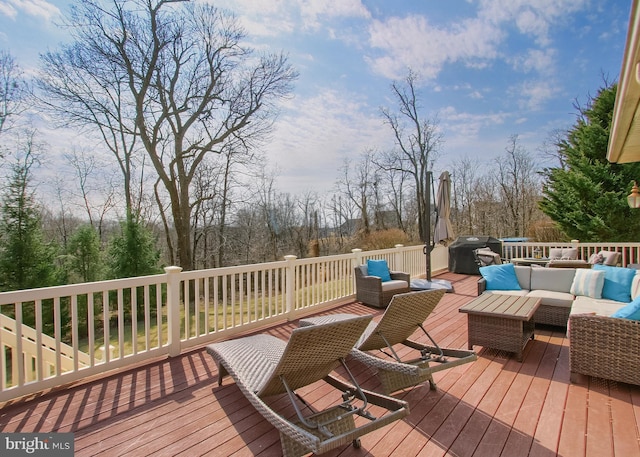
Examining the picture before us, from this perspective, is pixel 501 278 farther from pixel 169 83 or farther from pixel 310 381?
pixel 169 83

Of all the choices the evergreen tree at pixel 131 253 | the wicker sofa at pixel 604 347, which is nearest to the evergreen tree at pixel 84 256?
the evergreen tree at pixel 131 253

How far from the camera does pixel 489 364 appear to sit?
329 cm

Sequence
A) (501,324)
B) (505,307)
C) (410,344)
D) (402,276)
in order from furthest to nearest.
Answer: (402,276) → (505,307) → (501,324) → (410,344)

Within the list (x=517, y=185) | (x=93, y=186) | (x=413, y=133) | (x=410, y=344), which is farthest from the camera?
(x=517, y=185)

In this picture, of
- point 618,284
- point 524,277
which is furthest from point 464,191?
point 618,284

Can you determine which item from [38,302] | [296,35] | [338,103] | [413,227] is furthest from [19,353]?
[413,227]

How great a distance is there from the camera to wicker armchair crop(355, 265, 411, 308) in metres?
5.78

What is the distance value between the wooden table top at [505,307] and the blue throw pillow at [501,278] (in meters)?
0.75

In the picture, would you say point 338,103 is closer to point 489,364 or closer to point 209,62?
point 209,62

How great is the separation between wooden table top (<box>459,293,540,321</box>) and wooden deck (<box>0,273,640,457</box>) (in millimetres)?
502

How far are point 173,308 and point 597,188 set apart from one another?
12.9m

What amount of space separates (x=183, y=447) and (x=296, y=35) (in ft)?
27.2

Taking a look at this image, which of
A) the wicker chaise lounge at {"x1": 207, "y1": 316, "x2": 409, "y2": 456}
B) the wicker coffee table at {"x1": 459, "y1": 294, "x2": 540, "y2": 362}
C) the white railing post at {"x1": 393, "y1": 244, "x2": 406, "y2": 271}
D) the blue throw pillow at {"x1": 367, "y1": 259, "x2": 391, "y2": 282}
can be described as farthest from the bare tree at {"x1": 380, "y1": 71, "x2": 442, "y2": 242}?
the wicker chaise lounge at {"x1": 207, "y1": 316, "x2": 409, "y2": 456}

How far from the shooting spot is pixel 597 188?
1045 cm
